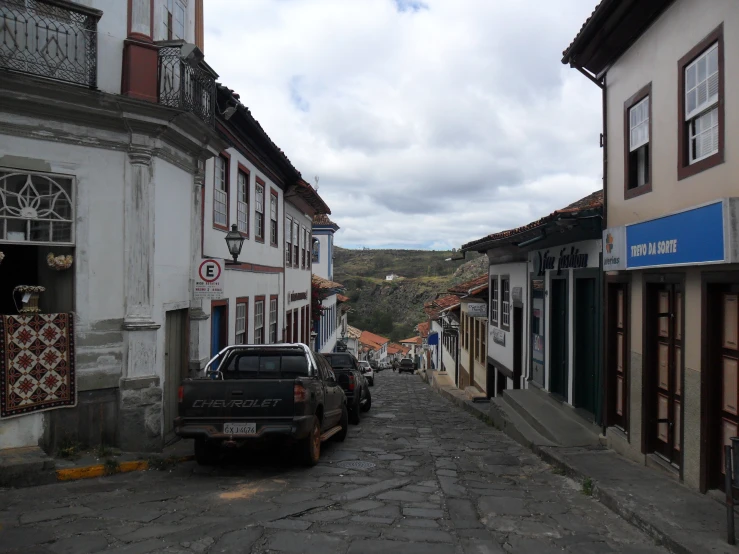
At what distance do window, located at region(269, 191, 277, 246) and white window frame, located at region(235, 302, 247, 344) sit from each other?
135 inches

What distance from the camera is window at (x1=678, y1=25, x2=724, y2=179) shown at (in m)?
6.51

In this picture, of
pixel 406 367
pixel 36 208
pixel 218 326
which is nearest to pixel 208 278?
pixel 218 326

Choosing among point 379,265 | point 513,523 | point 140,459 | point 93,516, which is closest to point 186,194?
point 140,459

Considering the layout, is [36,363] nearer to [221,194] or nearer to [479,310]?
[221,194]

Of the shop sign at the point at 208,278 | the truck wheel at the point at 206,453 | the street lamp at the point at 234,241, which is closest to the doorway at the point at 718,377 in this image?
the truck wheel at the point at 206,453

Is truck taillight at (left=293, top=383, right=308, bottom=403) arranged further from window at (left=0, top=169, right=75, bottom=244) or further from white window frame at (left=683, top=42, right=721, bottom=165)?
white window frame at (left=683, top=42, right=721, bottom=165)

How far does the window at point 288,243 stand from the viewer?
2052 centimetres

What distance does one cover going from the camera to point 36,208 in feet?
26.9

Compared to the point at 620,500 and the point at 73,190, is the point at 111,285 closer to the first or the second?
the point at 73,190

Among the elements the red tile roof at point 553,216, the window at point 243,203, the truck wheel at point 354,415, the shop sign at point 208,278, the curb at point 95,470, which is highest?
the window at point 243,203

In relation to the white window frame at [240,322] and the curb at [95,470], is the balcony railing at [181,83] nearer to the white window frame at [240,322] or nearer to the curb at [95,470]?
the curb at [95,470]

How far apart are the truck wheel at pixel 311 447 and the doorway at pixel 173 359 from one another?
257cm

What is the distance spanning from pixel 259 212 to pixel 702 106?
11.5 meters

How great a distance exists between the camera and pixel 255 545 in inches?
212
